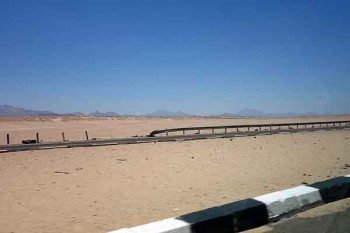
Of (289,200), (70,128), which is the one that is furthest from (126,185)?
(70,128)

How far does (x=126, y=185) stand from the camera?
11.8 meters

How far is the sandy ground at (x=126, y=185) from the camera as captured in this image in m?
7.69

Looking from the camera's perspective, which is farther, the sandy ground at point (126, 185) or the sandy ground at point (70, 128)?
the sandy ground at point (70, 128)

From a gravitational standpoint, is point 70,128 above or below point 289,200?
above

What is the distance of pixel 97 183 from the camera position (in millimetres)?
12312

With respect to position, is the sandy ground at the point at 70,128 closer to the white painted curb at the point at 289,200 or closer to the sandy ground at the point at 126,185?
the sandy ground at the point at 126,185

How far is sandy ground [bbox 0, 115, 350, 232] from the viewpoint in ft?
25.2

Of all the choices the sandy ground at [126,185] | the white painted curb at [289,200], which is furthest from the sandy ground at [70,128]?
the white painted curb at [289,200]

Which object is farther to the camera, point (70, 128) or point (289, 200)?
point (70, 128)

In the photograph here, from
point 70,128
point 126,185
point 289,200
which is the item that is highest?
point 70,128

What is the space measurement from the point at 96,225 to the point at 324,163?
11.6 meters

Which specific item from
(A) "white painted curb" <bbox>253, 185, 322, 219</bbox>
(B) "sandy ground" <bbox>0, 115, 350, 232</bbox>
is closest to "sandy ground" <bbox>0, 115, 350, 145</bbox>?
(B) "sandy ground" <bbox>0, 115, 350, 232</bbox>

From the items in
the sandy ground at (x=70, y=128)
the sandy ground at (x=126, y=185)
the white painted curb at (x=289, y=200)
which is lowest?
the sandy ground at (x=126, y=185)

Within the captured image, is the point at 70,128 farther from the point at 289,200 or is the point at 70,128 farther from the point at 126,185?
the point at 289,200
